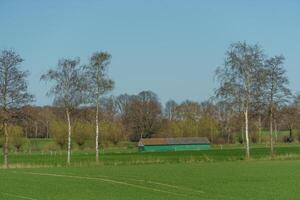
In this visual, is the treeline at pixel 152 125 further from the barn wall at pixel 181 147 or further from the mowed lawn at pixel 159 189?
the mowed lawn at pixel 159 189

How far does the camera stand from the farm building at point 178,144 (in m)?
126

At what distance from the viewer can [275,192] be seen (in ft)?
80.2

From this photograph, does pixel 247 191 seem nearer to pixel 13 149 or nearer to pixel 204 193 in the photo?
pixel 204 193

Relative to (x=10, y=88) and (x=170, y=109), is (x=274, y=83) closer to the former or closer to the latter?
(x=10, y=88)

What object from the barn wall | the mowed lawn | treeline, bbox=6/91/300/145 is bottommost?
the mowed lawn

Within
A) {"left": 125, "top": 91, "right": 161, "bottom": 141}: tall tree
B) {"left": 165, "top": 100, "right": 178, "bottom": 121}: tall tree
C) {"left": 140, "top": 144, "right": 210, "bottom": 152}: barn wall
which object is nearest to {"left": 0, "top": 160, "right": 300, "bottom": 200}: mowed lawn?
{"left": 140, "top": 144, "right": 210, "bottom": 152}: barn wall

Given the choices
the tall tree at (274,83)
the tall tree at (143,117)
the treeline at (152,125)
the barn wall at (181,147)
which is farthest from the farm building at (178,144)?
the tall tree at (274,83)

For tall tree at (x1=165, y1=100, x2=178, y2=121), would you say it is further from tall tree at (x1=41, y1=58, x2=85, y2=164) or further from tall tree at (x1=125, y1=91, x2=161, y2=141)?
tall tree at (x1=41, y1=58, x2=85, y2=164)

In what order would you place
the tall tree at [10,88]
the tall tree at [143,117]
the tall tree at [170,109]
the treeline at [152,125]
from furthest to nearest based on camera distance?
the tall tree at [170,109]
the tall tree at [143,117]
the treeline at [152,125]
the tall tree at [10,88]

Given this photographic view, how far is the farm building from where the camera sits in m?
126

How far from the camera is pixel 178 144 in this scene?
130m

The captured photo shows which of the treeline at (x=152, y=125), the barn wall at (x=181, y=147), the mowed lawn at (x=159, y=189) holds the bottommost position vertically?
the mowed lawn at (x=159, y=189)

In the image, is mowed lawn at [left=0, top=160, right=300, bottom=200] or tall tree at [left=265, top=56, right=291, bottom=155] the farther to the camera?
tall tree at [left=265, top=56, right=291, bottom=155]

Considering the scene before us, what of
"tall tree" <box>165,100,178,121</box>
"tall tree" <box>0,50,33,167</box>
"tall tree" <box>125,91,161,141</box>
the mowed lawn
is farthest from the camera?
"tall tree" <box>165,100,178,121</box>
